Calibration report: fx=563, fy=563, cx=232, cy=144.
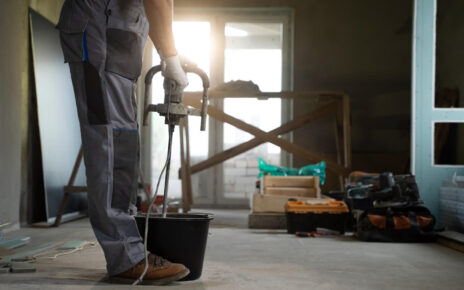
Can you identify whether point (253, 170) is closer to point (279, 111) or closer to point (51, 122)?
point (279, 111)

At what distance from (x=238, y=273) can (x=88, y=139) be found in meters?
0.88

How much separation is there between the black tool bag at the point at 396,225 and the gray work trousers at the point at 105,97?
200 cm

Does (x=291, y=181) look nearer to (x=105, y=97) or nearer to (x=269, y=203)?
(x=269, y=203)

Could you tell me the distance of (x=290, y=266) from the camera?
2.66 metres

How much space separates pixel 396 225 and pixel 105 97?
7.59 feet

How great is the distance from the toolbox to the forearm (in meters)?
2.21

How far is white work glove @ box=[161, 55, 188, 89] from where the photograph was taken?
2143mm

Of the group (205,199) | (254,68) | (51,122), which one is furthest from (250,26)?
(51,122)

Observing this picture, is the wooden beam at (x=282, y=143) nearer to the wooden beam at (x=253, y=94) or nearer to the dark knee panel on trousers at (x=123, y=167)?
the wooden beam at (x=253, y=94)

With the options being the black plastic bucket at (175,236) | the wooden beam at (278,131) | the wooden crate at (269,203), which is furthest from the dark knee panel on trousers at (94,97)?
the wooden beam at (278,131)

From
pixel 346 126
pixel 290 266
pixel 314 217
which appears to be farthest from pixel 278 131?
pixel 290 266

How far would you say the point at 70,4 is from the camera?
2.06 m

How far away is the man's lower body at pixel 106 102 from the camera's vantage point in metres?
2.04

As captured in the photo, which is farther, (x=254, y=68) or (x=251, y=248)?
(x=254, y=68)
